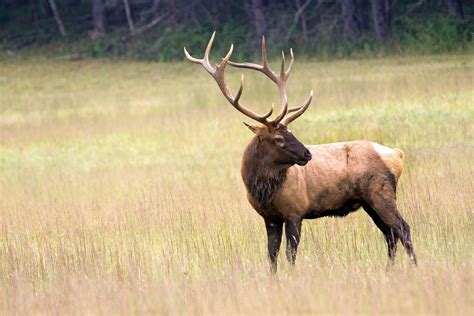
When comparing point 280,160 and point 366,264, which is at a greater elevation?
point 280,160

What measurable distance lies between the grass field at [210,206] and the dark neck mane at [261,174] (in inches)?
19.0

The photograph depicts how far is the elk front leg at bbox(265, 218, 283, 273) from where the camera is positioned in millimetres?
8764

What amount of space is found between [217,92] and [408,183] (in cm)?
1323

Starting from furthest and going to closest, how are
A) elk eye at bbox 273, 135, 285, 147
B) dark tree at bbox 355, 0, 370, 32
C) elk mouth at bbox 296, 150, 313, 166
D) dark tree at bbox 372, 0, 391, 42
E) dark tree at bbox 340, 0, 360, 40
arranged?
dark tree at bbox 355, 0, 370, 32 → dark tree at bbox 340, 0, 360, 40 → dark tree at bbox 372, 0, 391, 42 → elk eye at bbox 273, 135, 285, 147 → elk mouth at bbox 296, 150, 313, 166

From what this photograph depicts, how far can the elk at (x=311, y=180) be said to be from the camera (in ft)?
29.1

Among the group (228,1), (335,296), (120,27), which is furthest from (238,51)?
(335,296)

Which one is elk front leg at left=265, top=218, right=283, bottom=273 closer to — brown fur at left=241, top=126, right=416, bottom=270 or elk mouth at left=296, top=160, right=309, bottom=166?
brown fur at left=241, top=126, right=416, bottom=270

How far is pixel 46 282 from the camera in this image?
8500 millimetres

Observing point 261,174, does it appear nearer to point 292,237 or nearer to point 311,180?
point 311,180

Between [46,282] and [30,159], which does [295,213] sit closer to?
[46,282]

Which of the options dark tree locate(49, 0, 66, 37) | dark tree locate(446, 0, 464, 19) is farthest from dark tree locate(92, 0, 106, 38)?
dark tree locate(446, 0, 464, 19)

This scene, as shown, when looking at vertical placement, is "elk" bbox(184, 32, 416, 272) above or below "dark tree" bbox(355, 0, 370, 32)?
below

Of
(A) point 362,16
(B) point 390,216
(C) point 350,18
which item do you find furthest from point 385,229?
(A) point 362,16

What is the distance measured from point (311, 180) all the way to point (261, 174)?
1.35ft
